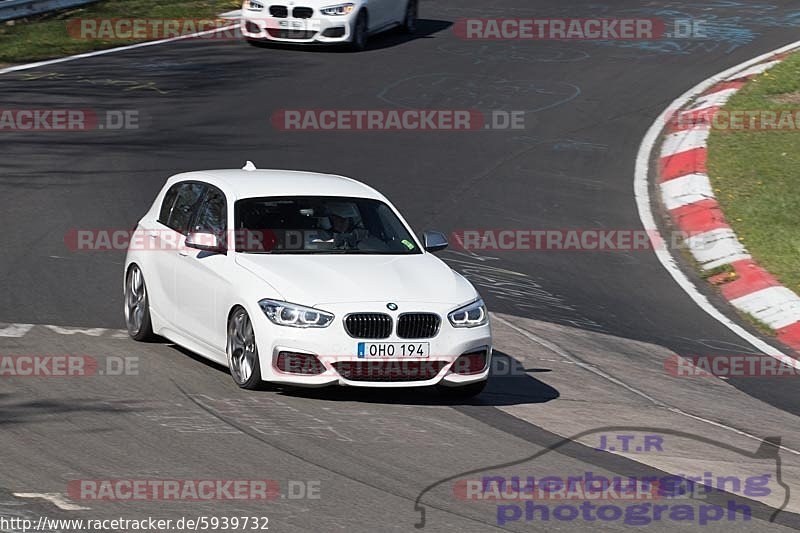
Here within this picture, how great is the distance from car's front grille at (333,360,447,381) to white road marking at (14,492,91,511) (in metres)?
2.72

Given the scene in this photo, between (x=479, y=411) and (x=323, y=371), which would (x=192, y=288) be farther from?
(x=479, y=411)

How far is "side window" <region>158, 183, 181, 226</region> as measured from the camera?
11784 millimetres

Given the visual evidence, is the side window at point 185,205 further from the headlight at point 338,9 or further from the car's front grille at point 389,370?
the headlight at point 338,9

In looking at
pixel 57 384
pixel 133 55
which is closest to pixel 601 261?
pixel 57 384

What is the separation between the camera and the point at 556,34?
91.0 ft

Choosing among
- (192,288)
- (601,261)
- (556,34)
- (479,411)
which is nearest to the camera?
(479,411)

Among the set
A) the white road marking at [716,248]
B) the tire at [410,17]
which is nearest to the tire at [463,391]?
the white road marking at [716,248]

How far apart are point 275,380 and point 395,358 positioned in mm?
844

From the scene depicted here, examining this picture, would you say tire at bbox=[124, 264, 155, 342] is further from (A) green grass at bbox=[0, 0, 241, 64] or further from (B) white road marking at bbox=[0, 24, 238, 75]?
(A) green grass at bbox=[0, 0, 241, 64]

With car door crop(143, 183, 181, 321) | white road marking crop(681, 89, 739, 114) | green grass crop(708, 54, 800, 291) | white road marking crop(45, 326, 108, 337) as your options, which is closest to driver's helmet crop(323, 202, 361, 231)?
car door crop(143, 183, 181, 321)

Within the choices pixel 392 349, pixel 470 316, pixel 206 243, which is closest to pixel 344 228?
pixel 206 243

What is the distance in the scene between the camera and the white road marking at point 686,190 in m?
17.5

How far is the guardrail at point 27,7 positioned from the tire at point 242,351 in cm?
1694

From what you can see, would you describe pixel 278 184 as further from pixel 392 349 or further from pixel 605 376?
pixel 605 376
